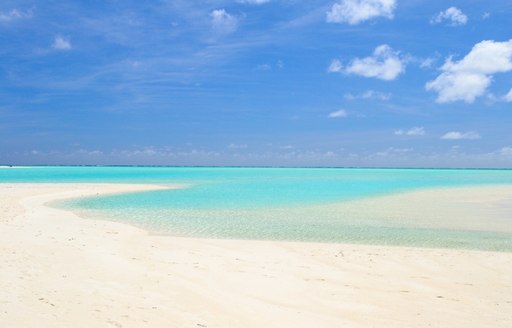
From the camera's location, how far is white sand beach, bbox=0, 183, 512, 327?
7.39 metres

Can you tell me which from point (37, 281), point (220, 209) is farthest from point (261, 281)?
point (220, 209)

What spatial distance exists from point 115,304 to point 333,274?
5.52 m

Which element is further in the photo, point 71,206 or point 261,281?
point 71,206

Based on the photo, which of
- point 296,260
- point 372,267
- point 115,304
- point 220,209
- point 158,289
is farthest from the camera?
point 220,209

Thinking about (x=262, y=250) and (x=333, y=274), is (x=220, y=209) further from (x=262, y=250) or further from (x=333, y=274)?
(x=333, y=274)

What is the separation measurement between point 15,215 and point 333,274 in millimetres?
16991

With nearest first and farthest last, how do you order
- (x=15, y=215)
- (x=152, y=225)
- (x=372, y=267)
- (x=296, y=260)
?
(x=372, y=267)
(x=296, y=260)
(x=152, y=225)
(x=15, y=215)

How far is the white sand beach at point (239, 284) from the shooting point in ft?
24.3

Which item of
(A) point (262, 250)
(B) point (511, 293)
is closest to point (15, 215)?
(A) point (262, 250)

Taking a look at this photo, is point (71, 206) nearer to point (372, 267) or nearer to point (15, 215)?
point (15, 215)

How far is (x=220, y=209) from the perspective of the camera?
25.9 meters

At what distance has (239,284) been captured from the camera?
967 cm

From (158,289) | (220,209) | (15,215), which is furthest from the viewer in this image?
(220,209)

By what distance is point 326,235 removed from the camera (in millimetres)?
17250
